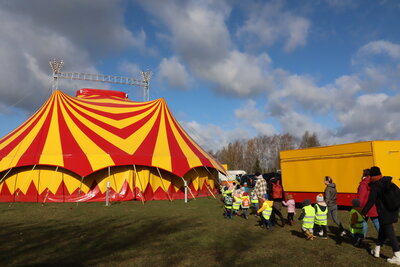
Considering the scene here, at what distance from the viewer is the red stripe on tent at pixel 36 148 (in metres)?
12.8

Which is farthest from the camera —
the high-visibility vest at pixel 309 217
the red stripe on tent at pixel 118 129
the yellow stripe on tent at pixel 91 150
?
the red stripe on tent at pixel 118 129

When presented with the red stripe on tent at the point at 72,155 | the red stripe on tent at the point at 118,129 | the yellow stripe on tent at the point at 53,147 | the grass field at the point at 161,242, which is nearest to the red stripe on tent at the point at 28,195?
the yellow stripe on tent at the point at 53,147

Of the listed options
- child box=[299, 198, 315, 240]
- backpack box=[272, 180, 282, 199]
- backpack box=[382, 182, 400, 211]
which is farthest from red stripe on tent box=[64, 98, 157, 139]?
backpack box=[382, 182, 400, 211]

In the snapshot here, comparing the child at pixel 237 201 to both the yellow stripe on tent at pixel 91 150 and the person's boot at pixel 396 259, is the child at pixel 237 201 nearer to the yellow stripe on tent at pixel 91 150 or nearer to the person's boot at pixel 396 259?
the person's boot at pixel 396 259

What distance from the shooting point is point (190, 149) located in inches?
627

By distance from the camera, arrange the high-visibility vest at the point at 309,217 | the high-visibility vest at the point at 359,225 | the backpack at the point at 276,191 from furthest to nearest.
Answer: the backpack at the point at 276,191, the high-visibility vest at the point at 309,217, the high-visibility vest at the point at 359,225

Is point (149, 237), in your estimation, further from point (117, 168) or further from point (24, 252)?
point (117, 168)

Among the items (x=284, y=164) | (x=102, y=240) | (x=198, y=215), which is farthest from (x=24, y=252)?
(x=284, y=164)

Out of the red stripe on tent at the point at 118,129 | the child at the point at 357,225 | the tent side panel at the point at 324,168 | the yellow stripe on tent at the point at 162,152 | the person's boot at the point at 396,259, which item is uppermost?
the red stripe on tent at the point at 118,129

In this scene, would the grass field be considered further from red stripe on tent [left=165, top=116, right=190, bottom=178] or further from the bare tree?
the bare tree

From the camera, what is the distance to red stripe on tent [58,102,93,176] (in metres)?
12.6

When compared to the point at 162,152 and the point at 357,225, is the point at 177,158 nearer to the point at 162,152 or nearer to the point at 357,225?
the point at 162,152

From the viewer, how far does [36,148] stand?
13.5m

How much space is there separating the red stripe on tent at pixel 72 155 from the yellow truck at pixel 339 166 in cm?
890
